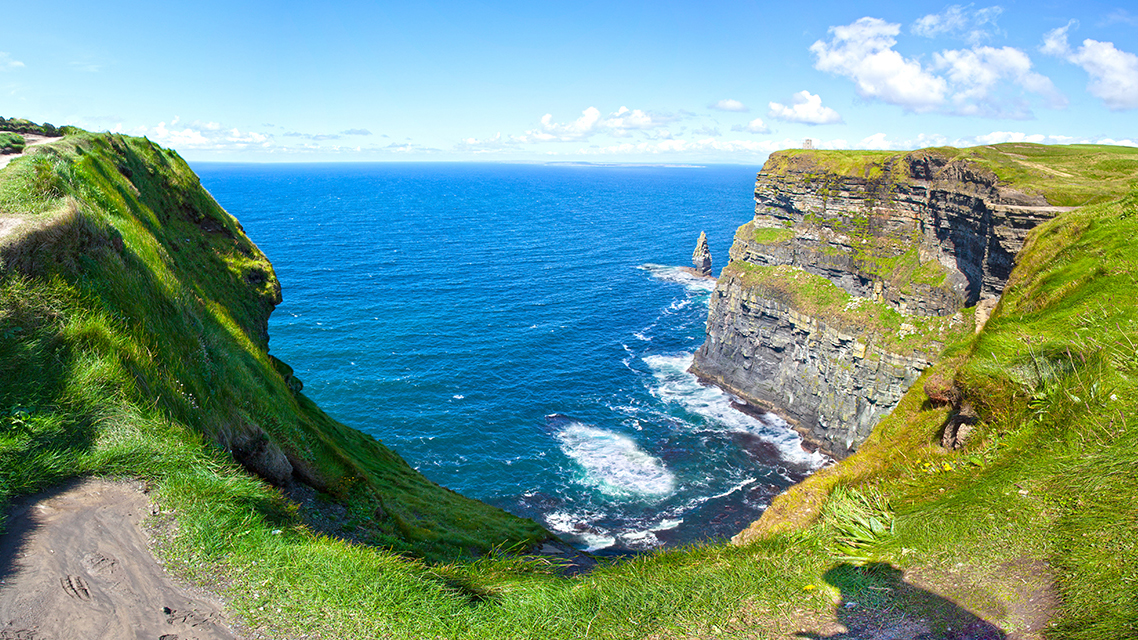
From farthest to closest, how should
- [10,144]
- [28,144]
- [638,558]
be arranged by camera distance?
[28,144] → [10,144] → [638,558]

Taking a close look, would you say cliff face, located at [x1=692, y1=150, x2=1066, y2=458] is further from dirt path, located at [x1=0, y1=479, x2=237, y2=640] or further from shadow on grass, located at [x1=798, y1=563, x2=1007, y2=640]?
dirt path, located at [x1=0, y1=479, x2=237, y2=640]

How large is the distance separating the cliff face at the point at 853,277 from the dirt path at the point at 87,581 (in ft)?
153

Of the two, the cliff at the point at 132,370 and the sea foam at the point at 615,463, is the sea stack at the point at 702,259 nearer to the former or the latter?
the sea foam at the point at 615,463

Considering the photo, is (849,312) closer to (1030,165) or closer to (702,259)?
(1030,165)

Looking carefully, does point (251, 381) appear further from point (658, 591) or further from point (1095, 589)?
point (1095, 589)

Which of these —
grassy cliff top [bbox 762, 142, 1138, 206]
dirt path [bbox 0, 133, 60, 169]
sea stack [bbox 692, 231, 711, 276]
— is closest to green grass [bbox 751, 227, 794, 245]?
grassy cliff top [bbox 762, 142, 1138, 206]

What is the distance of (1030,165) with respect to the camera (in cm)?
4712

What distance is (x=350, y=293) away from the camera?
9012 cm

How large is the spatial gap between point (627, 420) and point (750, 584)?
5062cm

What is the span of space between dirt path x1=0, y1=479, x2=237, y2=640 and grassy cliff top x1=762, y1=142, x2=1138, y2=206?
31.3 m

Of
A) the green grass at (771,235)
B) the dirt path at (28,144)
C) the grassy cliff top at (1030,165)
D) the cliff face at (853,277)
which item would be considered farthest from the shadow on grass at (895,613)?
the green grass at (771,235)

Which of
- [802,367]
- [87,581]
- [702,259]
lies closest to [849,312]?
[802,367]

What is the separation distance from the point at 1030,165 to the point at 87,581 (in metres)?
63.0

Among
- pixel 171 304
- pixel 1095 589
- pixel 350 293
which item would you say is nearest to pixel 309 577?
pixel 171 304
